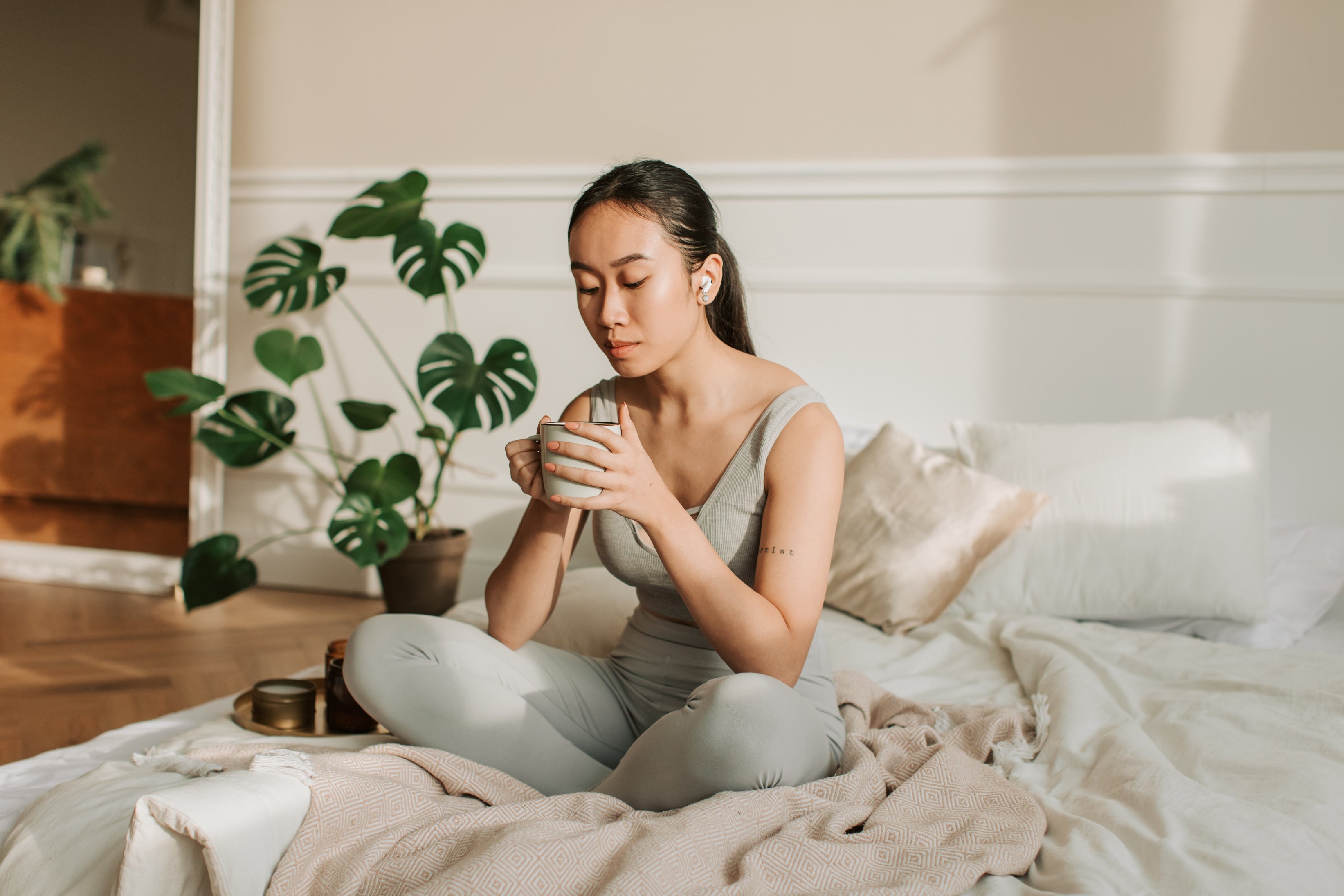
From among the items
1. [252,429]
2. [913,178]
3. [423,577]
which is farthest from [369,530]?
[913,178]

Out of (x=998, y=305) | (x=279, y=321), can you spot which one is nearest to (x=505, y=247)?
(x=279, y=321)

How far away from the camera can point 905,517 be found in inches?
75.5

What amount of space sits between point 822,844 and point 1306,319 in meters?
2.05

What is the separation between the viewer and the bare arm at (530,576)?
118cm

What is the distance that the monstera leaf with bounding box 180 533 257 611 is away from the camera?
7.71ft

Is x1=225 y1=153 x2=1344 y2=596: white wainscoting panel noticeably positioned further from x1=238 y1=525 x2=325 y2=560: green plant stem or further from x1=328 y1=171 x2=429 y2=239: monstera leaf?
x1=328 y1=171 x2=429 y2=239: monstera leaf

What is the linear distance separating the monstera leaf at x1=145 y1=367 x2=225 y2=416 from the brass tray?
1.23 metres

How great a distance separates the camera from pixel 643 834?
2.69 feet

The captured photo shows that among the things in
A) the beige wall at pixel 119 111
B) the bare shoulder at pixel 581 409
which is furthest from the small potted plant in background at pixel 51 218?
the bare shoulder at pixel 581 409

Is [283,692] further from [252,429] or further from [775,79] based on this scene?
[775,79]

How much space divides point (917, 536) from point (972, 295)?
0.82 meters

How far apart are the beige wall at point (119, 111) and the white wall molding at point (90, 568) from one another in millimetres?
1044

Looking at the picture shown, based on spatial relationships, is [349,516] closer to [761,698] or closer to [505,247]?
[505,247]

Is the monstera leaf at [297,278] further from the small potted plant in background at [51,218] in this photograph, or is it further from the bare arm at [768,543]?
the bare arm at [768,543]
